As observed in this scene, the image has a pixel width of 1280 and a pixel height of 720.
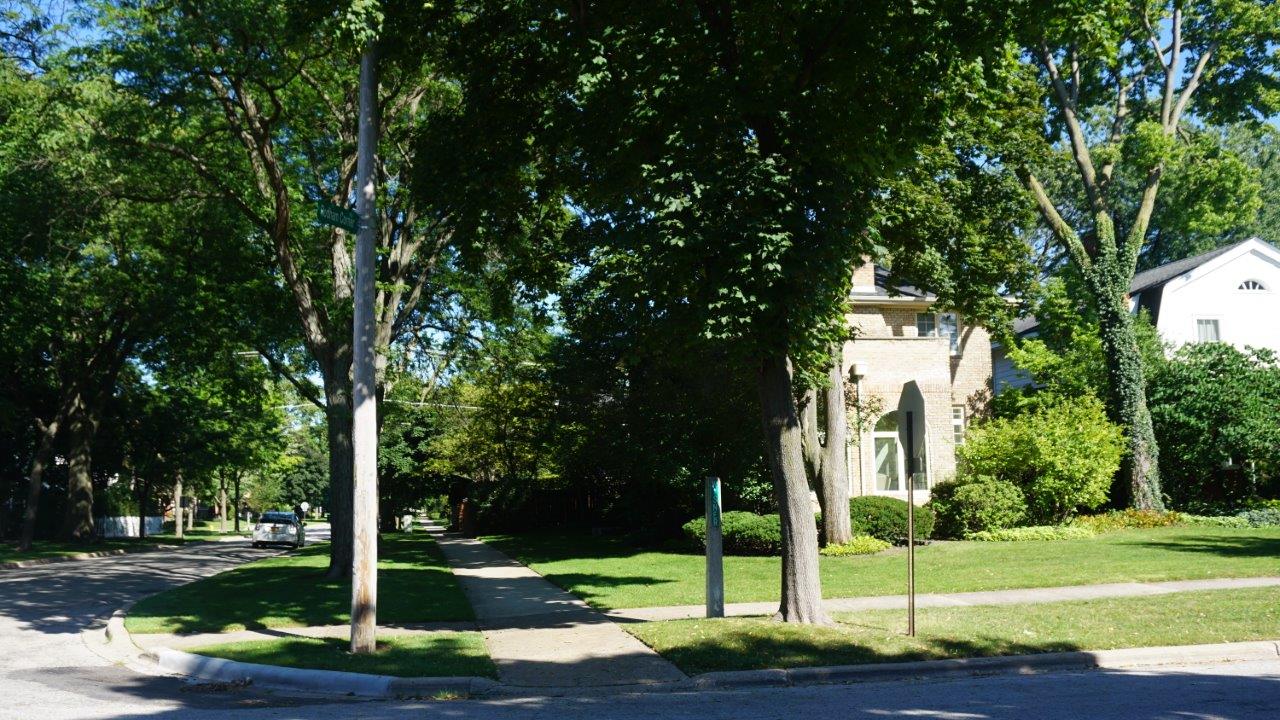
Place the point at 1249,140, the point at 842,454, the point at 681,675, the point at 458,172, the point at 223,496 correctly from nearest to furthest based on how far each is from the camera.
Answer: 1. the point at 681,675
2. the point at 458,172
3. the point at 842,454
4. the point at 1249,140
5. the point at 223,496

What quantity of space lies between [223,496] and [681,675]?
68710mm

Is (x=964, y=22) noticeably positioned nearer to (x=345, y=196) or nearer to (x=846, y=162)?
(x=846, y=162)

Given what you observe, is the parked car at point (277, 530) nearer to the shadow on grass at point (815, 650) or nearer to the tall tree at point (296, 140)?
the tall tree at point (296, 140)

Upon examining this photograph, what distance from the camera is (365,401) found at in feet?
34.8

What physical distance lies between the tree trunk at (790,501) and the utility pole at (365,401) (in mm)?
4587

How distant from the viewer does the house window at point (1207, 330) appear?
Result: 34.3m

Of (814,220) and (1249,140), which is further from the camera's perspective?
(1249,140)

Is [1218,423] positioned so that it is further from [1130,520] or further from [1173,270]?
[1173,270]

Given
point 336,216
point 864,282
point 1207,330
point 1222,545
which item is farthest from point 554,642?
point 1207,330

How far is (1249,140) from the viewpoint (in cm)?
5253

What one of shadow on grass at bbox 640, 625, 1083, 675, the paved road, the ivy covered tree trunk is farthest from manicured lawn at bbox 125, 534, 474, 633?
the ivy covered tree trunk

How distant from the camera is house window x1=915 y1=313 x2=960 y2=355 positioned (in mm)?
28969

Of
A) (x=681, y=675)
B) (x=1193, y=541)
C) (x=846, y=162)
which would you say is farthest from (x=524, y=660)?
(x=1193, y=541)

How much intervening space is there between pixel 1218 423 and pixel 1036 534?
8941mm
